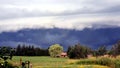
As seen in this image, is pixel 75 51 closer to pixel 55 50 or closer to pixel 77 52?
pixel 77 52

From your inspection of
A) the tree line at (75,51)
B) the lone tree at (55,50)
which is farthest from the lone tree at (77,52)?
the lone tree at (55,50)

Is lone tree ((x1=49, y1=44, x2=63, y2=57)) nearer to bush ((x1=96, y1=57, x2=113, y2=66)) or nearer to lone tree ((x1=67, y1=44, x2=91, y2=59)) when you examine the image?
lone tree ((x1=67, y1=44, x2=91, y2=59))

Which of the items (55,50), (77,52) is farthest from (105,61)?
(55,50)

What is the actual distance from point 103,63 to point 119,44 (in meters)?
24.8

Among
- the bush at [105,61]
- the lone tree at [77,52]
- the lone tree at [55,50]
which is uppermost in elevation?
the lone tree at [55,50]

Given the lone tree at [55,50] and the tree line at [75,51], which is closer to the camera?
the tree line at [75,51]

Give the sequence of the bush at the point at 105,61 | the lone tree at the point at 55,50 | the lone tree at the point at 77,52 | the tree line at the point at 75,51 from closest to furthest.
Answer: the bush at the point at 105,61 → the tree line at the point at 75,51 → the lone tree at the point at 77,52 → the lone tree at the point at 55,50

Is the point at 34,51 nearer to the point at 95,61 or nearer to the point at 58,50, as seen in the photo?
the point at 58,50

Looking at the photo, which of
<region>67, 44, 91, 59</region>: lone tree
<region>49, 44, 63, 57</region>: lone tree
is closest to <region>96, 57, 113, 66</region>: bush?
<region>67, 44, 91, 59</region>: lone tree

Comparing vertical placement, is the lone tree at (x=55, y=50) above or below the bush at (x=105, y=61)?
above

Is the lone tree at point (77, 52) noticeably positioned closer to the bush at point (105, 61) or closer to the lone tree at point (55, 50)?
the lone tree at point (55, 50)

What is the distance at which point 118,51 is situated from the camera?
236 ft

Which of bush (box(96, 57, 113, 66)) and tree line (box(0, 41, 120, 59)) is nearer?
bush (box(96, 57, 113, 66))

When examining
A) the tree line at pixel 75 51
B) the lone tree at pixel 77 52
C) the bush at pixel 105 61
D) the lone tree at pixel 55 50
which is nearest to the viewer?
the bush at pixel 105 61
